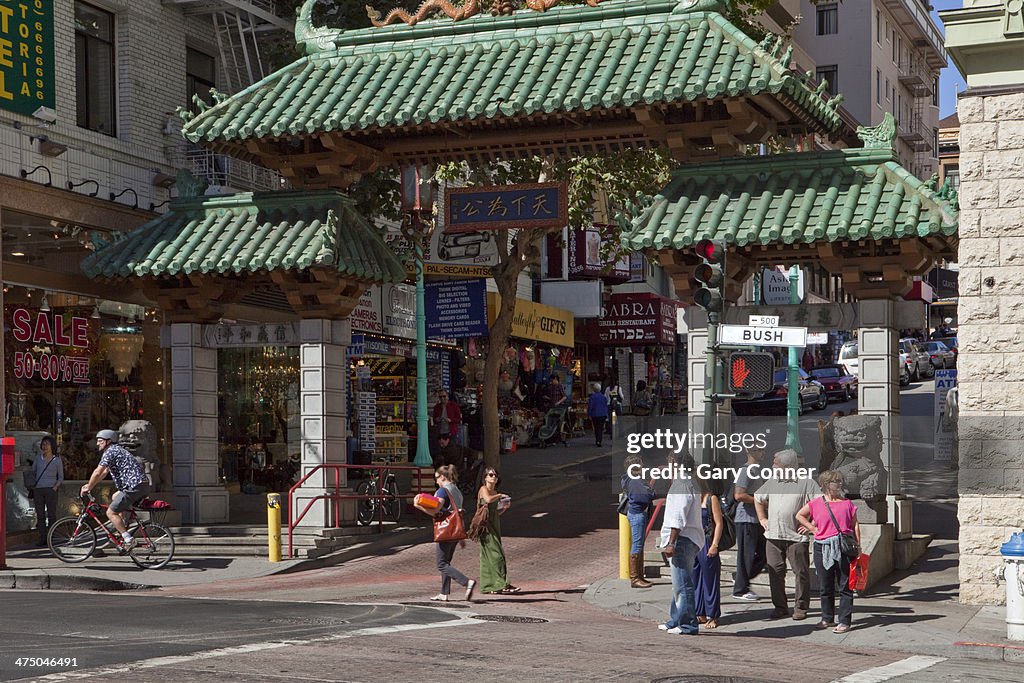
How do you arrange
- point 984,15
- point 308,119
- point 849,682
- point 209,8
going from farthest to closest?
point 209,8 < point 308,119 < point 984,15 < point 849,682

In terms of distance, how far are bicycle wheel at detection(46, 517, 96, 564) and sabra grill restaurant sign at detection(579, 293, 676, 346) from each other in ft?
96.0

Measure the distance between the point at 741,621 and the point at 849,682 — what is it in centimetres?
416

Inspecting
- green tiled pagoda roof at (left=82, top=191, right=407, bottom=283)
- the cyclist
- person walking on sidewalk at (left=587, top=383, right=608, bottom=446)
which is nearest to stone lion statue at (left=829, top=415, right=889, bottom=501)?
green tiled pagoda roof at (left=82, top=191, right=407, bottom=283)

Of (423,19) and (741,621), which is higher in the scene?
(423,19)

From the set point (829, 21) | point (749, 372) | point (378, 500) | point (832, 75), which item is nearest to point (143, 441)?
point (378, 500)

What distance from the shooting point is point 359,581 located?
62.2 ft

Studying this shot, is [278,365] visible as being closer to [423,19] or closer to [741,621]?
[423,19]

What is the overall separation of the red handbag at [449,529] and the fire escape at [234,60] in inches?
446

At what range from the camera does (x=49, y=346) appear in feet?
73.9

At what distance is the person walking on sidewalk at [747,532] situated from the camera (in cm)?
1661

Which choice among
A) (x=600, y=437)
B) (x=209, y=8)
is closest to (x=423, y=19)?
(x=209, y=8)

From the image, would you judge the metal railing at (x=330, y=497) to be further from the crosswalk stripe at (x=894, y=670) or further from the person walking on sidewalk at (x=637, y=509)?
the crosswalk stripe at (x=894, y=670)

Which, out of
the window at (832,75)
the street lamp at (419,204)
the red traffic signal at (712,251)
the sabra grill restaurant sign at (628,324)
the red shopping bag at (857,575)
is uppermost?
the window at (832,75)

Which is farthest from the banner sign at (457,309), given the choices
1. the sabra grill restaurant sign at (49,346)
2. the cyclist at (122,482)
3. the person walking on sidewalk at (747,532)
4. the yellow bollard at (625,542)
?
the person walking on sidewalk at (747,532)
